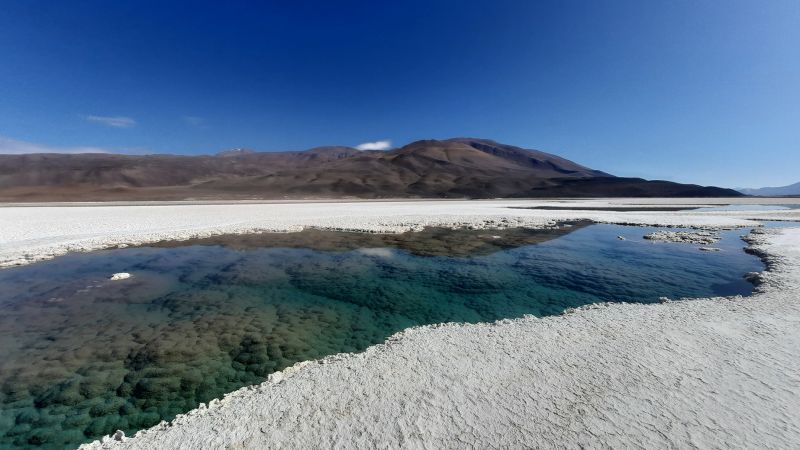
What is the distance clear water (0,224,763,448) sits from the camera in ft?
14.9

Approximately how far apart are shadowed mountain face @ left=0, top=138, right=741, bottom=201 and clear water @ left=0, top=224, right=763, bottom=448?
66.0 m

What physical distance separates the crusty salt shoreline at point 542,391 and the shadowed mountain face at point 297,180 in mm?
74152

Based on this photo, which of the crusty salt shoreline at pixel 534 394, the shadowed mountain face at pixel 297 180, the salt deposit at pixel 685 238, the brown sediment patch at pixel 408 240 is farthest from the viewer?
the shadowed mountain face at pixel 297 180

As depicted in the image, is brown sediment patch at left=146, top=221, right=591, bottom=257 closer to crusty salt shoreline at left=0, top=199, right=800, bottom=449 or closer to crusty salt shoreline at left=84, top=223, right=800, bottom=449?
crusty salt shoreline at left=0, top=199, right=800, bottom=449

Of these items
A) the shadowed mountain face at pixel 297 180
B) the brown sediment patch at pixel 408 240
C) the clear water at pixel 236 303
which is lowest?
the clear water at pixel 236 303

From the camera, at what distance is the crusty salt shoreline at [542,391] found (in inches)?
127

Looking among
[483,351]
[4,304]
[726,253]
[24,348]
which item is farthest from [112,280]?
[726,253]

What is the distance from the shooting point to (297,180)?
312 ft

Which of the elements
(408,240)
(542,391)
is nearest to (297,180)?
(408,240)

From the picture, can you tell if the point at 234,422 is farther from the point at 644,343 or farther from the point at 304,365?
the point at 644,343

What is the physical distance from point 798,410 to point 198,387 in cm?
680

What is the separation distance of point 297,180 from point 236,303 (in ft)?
300

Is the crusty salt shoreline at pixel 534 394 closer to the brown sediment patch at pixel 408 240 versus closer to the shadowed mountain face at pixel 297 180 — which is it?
the brown sediment patch at pixel 408 240

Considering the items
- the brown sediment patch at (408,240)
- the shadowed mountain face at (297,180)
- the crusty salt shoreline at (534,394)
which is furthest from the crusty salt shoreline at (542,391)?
the shadowed mountain face at (297,180)
